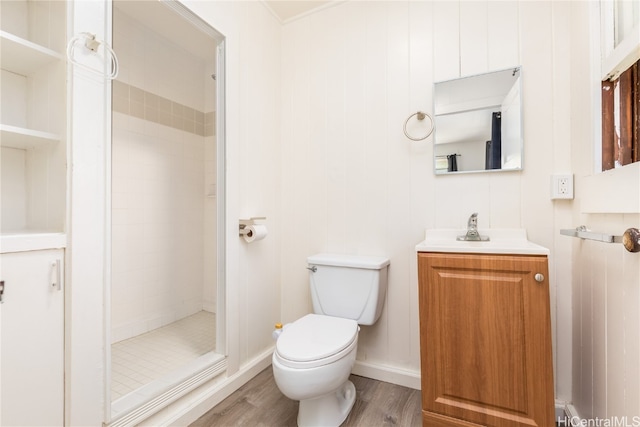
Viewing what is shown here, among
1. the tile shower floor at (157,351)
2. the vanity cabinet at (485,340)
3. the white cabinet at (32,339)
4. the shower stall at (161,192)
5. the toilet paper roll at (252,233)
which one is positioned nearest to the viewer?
the white cabinet at (32,339)

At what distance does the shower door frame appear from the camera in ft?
3.66

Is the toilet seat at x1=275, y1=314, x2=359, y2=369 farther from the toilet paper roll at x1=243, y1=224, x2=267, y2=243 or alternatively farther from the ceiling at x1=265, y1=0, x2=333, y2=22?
the ceiling at x1=265, y1=0, x2=333, y2=22

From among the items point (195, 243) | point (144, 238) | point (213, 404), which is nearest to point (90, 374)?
point (213, 404)

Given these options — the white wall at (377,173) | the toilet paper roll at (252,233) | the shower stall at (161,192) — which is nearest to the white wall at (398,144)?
the white wall at (377,173)

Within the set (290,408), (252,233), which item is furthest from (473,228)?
(290,408)

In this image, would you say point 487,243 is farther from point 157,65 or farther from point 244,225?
point 157,65

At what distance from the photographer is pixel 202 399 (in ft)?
4.73

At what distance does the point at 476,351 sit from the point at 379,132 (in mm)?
1262

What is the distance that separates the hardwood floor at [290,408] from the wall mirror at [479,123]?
50.0 inches

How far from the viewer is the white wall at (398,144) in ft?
4.71

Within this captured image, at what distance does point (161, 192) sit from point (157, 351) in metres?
1.23

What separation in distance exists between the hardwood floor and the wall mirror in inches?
50.0

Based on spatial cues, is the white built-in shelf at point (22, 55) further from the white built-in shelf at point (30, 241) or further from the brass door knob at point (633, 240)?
the brass door knob at point (633, 240)

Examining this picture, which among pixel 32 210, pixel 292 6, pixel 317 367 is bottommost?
pixel 317 367
